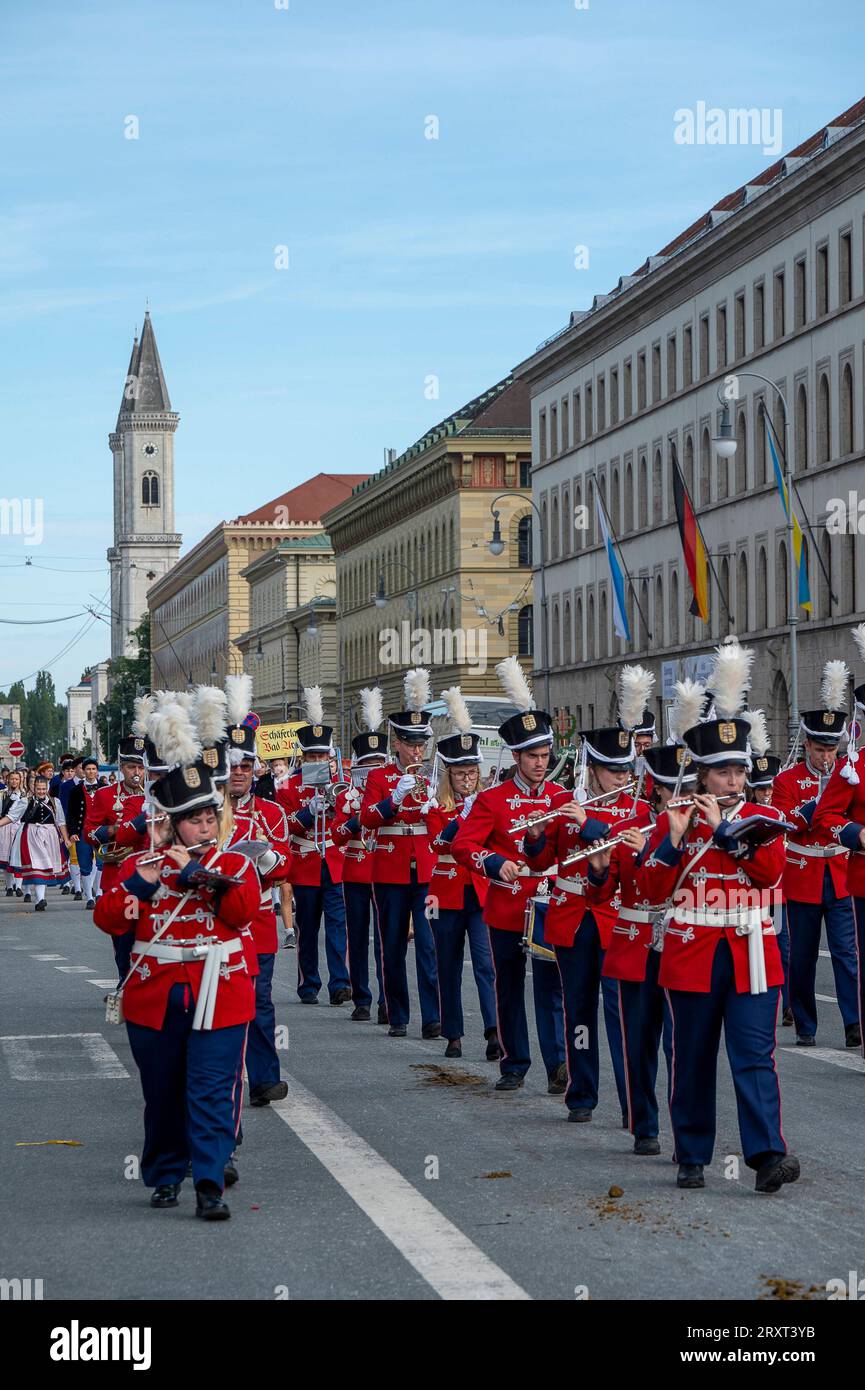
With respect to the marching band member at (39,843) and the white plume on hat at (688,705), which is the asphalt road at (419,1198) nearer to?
the white plume on hat at (688,705)

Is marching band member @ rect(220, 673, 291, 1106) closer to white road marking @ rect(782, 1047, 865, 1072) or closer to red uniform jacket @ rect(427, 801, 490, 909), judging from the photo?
red uniform jacket @ rect(427, 801, 490, 909)

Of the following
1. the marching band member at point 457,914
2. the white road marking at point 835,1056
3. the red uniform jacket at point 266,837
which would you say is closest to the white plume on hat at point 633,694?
the red uniform jacket at point 266,837

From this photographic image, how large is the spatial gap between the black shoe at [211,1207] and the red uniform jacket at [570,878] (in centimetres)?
303

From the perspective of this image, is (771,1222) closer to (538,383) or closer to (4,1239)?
(4,1239)

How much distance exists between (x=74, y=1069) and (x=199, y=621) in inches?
6278

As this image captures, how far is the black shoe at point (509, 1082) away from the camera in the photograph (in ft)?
41.0

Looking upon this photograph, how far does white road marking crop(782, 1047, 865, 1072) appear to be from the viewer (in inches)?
530

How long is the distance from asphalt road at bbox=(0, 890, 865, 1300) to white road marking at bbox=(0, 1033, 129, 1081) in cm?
3

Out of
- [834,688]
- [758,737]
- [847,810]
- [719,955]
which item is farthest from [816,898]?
[719,955]

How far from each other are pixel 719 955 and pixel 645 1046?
1.23 meters

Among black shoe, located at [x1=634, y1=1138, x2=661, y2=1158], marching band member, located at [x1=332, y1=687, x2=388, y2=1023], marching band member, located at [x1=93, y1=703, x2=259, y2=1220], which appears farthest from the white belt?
marching band member, located at [x1=332, y1=687, x2=388, y2=1023]

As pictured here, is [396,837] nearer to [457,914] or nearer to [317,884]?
[457,914]

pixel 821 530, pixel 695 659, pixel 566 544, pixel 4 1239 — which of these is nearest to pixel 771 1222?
pixel 4 1239

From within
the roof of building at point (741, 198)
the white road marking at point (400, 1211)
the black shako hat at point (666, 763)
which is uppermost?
the roof of building at point (741, 198)
